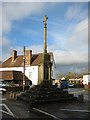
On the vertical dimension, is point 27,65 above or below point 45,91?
above

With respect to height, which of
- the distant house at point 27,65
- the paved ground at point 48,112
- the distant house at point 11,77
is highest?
the distant house at point 27,65

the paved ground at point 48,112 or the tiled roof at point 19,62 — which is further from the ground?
the tiled roof at point 19,62

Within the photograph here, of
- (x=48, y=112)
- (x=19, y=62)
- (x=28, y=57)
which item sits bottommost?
(x=48, y=112)

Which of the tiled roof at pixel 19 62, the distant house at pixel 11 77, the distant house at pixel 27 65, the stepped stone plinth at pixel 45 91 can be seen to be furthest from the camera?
the tiled roof at pixel 19 62

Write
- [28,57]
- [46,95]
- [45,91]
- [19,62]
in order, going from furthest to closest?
[19,62]
[28,57]
[45,91]
[46,95]

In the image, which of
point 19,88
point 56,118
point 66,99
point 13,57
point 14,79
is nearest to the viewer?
point 56,118

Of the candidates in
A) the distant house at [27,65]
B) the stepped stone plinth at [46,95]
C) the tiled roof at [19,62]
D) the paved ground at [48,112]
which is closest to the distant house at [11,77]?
the distant house at [27,65]

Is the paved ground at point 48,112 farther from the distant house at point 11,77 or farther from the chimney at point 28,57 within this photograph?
the chimney at point 28,57

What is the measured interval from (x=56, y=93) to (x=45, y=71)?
9.04ft

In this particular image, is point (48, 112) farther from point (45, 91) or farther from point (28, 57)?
point (28, 57)

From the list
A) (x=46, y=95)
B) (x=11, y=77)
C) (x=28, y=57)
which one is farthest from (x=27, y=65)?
(x=46, y=95)

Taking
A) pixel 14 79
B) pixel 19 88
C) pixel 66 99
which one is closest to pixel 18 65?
pixel 14 79

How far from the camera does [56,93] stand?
12812 mm

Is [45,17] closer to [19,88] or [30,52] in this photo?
[19,88]
